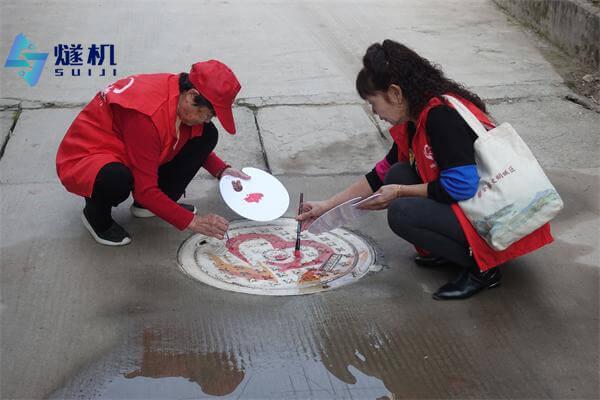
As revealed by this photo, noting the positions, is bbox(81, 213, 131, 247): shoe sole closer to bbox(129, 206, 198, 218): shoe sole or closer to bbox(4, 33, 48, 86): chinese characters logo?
bbox(129, 206, 198, 218): shoe sole

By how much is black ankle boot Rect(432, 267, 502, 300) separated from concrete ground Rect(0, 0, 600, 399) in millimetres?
45

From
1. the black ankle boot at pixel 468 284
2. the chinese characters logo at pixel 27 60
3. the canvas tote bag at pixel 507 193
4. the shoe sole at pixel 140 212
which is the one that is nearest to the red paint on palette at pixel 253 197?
the shoe sole at pixel 140 212

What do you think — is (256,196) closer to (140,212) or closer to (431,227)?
(140,212)

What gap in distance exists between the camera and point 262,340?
311cm

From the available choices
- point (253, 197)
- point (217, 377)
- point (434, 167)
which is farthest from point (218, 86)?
point (217, 377)

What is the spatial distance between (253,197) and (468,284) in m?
1.12

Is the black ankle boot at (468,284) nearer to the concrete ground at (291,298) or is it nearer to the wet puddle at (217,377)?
the concrete ground at (291,298)

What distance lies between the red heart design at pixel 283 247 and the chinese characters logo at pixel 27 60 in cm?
260

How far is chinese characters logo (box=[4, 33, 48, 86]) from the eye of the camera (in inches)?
231

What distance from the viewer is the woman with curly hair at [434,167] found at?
125 inches

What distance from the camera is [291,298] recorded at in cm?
342

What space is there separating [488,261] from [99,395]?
5.26 ft

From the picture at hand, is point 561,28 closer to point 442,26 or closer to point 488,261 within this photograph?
point 442,26

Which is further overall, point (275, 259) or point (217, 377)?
point (275, 259)
